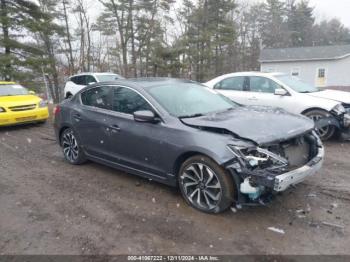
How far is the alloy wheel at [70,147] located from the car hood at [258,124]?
254cm

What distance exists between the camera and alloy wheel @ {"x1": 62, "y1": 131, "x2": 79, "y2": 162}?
551 cm

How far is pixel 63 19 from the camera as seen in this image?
91.1 feet

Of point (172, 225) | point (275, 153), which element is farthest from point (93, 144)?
point (275, 153)

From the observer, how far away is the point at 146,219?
3617 millimetres

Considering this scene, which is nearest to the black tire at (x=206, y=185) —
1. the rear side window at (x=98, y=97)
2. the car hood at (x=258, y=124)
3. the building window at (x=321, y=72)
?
the car hood at (x=258, y=124)

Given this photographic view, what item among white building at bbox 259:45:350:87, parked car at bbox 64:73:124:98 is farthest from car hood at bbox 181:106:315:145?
white building at bbox 259:45:350:87

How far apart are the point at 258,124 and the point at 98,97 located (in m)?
2.73

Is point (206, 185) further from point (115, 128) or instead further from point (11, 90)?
point (11, 90)

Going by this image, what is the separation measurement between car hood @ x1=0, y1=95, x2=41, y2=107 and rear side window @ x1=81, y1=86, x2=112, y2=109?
4361mm

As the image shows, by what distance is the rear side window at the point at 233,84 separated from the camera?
787cm

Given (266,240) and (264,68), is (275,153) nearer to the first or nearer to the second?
(266,240)

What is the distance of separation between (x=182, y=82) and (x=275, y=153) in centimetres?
217

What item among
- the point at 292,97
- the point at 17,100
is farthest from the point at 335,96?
the point at 17,100

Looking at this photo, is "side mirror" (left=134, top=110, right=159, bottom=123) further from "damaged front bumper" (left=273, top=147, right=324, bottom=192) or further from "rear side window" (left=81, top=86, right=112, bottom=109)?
"damaged front bumper" (left=273, top=147, right=324, bottom=192)
